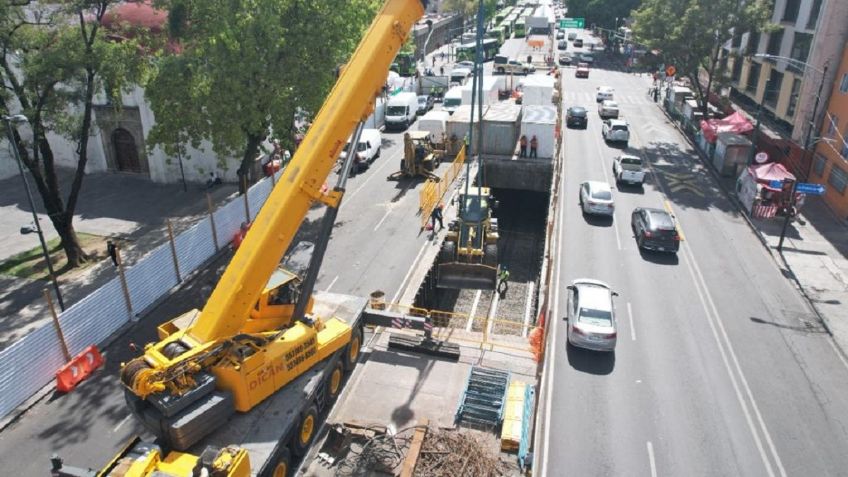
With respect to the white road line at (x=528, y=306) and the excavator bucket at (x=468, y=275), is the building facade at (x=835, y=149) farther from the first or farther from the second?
the excavator bucket at (x=468, y=275)

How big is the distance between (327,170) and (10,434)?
483 inches

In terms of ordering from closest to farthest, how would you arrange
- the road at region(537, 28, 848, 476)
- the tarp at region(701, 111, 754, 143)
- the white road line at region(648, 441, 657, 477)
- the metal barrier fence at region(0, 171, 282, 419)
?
the white road line at region(648, 441, 657, 477)
the road at region(537, 28, 848, 476)
the metal barrier fence at region(0, 171, 282, 419)
the tarp at region(701, 111, 754, 143)

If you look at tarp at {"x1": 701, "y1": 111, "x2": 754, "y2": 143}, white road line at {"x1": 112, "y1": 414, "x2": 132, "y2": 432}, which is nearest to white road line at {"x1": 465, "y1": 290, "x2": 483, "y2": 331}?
white road line at {"x1": 112, "y1": 414, "x2": 132, "y2": 432}

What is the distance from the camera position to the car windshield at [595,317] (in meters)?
20.2

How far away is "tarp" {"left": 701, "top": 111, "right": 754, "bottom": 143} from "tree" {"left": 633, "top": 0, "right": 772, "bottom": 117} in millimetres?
5305

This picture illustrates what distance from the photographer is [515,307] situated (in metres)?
28.5

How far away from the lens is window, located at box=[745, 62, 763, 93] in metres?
51.2

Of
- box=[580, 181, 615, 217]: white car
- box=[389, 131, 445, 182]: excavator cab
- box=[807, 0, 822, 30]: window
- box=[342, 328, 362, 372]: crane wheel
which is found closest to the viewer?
box=[342, 328, 362, 372]: crane wheel

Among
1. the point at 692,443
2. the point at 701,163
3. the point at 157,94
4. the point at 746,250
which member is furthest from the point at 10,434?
the point at 701,163

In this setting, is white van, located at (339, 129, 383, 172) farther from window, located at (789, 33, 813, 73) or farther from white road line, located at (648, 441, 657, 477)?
window, located at (789, 33, 813, 73)

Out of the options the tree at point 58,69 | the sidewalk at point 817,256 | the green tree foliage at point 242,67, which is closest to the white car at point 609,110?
the sidewalk at point 817,256

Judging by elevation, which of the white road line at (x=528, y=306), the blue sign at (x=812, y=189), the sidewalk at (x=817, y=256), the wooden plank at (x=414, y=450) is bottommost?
the white road line at (x=528, y=306)

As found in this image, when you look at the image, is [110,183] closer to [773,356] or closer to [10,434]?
[10,434]

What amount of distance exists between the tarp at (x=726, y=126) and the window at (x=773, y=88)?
524cm
